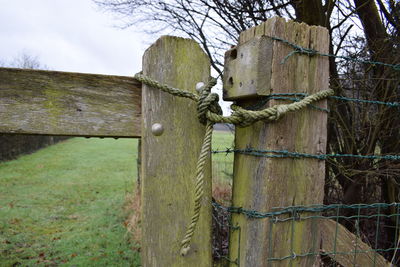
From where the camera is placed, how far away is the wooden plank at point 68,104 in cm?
103

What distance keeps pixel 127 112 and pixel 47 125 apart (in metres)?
0.27

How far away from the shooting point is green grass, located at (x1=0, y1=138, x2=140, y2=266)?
14.9ft

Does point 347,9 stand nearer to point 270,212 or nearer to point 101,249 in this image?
point 270,212

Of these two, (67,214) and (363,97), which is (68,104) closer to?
(363,97)

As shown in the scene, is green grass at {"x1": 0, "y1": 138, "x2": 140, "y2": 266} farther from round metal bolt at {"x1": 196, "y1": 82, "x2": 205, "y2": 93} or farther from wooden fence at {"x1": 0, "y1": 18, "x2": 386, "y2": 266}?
round metal bolt at {"x1": 196, "y1": 82, "x2": 205, "y2": 93}

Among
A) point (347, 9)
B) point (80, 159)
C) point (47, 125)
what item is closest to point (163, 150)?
point (47, 125)

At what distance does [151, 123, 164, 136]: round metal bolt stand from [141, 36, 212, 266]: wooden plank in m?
0.01

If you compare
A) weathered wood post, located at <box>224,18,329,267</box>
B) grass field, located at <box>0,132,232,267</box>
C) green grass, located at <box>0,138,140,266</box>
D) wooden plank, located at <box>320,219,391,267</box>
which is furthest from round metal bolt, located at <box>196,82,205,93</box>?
green grass, located at <box>0,138,140,266</box>

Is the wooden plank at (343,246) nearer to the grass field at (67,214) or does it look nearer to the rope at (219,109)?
the rope at (219,109)

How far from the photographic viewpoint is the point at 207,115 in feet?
3.56

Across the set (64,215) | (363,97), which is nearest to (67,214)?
(64,215)

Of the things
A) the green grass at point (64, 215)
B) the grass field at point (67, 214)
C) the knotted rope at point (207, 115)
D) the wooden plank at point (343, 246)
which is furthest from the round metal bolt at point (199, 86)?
the green grass at point (64, 215)

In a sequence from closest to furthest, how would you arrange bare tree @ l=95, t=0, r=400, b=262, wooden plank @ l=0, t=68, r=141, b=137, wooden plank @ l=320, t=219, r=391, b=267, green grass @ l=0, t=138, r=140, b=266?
wooden plank @ l=0, t=68, r=141, b=137 → wooden plank @ l=320, t=219, r=391, b=267 → bare tree @ l=95, t=0, r=400, b=262 → green grass @ l=0, t=138, r=140, b=266

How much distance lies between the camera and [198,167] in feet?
3.47
